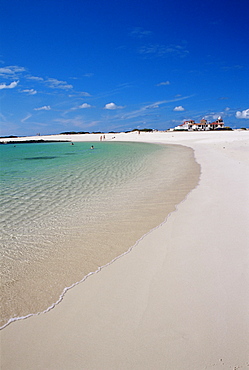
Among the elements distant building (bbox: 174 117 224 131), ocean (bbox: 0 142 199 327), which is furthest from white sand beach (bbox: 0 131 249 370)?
distant building (bbox: 174 117 224 131)

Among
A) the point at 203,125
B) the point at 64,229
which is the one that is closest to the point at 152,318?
the point at 64,229

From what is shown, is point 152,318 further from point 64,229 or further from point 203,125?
point 203,125

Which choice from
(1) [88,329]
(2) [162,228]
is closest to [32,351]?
(1) [88,329]

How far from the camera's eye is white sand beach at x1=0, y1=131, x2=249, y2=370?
2066 mm

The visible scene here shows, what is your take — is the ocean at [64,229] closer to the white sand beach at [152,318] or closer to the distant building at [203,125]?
the white sand beach at [152,318]

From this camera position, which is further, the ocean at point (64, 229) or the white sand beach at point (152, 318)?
Result: the ocean at point (64, 229)

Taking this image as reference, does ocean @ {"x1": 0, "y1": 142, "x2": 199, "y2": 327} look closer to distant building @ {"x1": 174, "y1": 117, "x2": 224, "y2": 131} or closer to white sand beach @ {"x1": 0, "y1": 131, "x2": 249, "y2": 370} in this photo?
white sand beach @ {"x1": 0, "y1": 131, "x2": 249, "y2": 370}

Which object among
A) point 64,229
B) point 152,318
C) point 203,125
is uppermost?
point 203,125

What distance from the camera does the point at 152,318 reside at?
246 cm

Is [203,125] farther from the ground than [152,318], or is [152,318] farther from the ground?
[203,125]

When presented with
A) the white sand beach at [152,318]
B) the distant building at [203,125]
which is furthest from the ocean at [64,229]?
the distant building at [203,125]

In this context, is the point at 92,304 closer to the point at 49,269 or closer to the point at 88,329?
the point at 88,329

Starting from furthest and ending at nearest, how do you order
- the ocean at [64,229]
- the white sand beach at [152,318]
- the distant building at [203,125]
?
1. the distant building at [203,125]
2. the ocean at [64,229]
3. the white sand beach at [152,318]

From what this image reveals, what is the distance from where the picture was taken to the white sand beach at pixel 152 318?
6.78 ft
